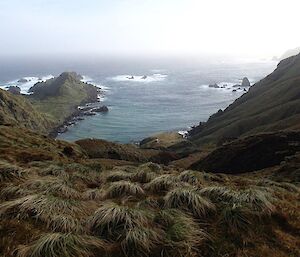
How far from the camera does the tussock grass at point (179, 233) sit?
8289 millimetres

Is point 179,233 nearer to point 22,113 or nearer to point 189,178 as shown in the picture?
point 189,178

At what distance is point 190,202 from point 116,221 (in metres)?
2.55

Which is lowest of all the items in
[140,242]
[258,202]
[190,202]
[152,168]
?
[152,168]

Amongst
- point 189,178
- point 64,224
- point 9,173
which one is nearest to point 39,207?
point 64,224

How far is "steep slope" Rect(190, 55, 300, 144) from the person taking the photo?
96812mm

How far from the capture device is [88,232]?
9.11 meters

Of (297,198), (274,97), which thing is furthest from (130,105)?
(297,198)

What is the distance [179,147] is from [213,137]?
566 inches

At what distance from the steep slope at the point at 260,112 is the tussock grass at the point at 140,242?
246ft

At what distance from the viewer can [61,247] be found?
7.70 meters

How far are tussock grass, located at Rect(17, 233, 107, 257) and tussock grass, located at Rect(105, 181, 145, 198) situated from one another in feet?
13.4

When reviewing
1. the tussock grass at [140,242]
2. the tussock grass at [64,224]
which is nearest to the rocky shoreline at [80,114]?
the tussock grass at [64,224]

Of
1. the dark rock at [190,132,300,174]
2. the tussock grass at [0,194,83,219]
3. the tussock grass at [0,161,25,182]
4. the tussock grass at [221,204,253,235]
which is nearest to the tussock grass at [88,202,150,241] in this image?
the tussock grass at [0,194,83,219]

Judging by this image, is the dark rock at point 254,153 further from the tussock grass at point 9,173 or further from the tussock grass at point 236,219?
the tussock grass at point 236,219
